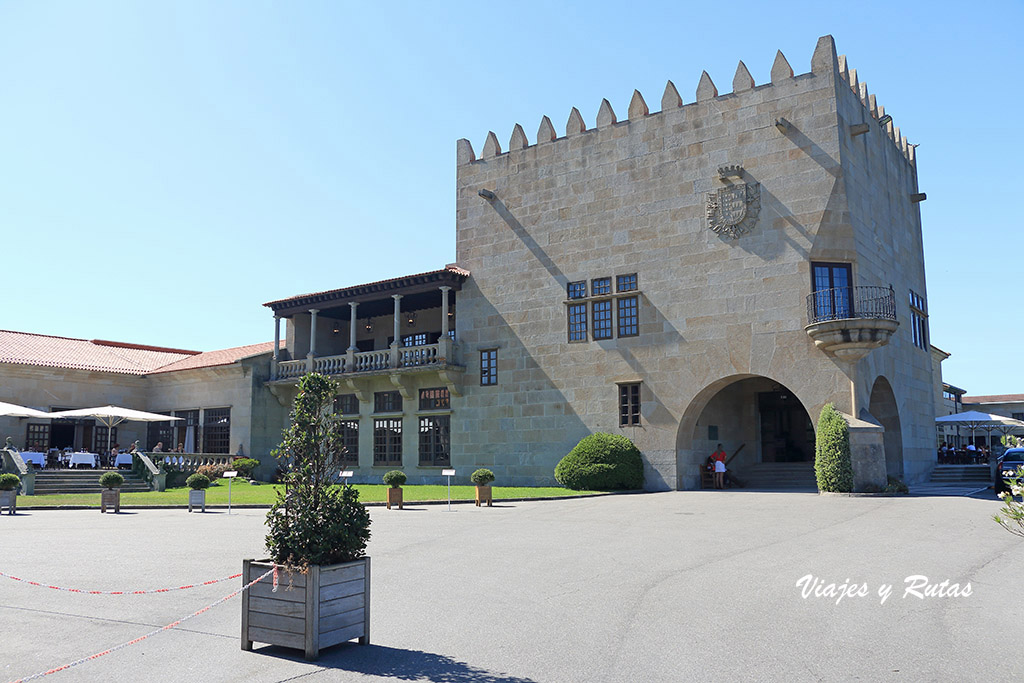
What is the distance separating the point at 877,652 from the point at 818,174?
73.5ft

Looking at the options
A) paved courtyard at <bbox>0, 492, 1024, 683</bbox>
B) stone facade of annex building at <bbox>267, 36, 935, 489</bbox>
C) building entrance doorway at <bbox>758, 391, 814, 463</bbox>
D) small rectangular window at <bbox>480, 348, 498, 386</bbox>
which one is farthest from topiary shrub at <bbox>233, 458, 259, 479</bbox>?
building entrance doorway at <bbox>758, 391, 814, 463</bbox>

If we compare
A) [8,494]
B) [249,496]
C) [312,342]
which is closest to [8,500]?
[8,494]

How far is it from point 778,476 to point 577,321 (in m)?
9.21

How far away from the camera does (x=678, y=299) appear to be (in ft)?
96.1

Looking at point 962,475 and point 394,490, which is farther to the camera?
point 962,475

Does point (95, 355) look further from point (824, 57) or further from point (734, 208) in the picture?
point (824, 57)

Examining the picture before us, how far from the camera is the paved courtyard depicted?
7.00m

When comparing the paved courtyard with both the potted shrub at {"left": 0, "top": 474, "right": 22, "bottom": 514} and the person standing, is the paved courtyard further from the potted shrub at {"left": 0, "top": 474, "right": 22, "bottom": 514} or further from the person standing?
the person standing

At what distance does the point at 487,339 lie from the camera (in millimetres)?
33781

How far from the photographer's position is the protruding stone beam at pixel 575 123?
32625 millimetres

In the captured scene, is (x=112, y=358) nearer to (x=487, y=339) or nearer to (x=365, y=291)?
(x=365, y=291)

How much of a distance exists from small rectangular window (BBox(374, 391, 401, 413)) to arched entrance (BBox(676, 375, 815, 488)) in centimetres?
1304

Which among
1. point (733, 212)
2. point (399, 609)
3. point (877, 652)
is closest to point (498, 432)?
point (733, 212)

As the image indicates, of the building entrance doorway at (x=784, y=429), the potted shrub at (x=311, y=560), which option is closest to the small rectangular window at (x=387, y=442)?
the building entrance doorway at (x=784, y=429)
